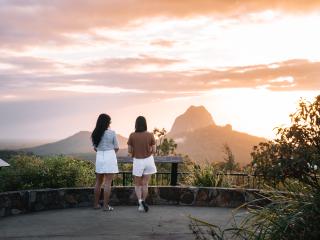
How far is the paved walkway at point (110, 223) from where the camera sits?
9414 millimetres

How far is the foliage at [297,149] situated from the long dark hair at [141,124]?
3071mm

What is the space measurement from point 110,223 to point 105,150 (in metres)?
1.91

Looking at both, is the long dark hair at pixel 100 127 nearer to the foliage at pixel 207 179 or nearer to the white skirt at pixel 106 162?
the white skirt at pixel 106 162

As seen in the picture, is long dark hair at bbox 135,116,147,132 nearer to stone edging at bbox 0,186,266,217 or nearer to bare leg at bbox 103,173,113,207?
bare leg at bbox 103,173,113,207

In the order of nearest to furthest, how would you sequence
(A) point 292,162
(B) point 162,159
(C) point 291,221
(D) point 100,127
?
(C) point 291,221 < (A) point 292,162 < (D) point 100,127 < (B) point 162,159

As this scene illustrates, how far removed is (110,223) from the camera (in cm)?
1048

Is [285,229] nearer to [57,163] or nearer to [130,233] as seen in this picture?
[130,233]

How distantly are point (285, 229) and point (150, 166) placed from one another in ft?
21.2

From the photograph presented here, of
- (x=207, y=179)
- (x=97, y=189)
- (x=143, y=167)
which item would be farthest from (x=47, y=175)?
(x=207, y=179)

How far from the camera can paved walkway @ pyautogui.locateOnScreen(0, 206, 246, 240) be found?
9414 millimetres

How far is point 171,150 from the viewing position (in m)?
30.5

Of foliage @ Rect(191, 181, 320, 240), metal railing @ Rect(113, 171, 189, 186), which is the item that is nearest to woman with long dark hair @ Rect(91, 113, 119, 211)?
metal railing @ Rect(113, 171, 189, 186)

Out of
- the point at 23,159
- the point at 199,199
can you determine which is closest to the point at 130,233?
the point at 199,199

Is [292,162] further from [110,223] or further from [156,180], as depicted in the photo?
[156,180]
